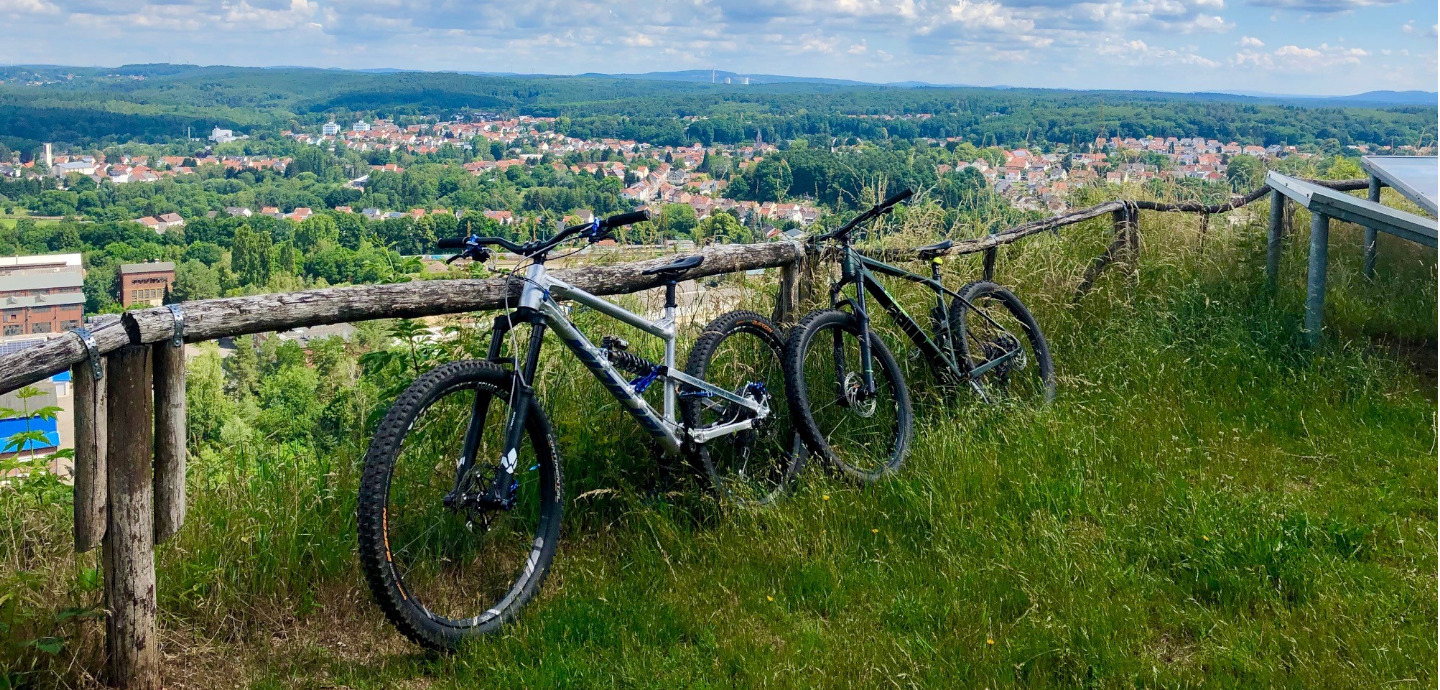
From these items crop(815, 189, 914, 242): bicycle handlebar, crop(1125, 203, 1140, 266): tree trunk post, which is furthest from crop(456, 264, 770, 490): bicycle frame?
crop(1125, 203, 1140, 266): tree trunk post

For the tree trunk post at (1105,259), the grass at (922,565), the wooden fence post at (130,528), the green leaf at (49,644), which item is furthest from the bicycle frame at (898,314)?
the green leaf at (49,644)

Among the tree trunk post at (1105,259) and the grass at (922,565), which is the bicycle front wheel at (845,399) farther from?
the tree trunk post at (1105,259)

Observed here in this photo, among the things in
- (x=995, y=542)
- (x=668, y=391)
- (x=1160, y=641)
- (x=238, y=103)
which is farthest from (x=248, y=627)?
(x=238, y=103)

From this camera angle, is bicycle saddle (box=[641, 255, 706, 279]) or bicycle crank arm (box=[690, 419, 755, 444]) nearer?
bicycle crank arm (box=[690, 419, 755, 444])

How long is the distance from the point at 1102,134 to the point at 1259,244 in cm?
370

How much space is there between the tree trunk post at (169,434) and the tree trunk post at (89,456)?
0.15 meters

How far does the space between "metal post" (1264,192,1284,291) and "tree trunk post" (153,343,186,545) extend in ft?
20.3

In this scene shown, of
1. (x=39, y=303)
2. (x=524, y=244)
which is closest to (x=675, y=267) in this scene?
(x=524, y=244)

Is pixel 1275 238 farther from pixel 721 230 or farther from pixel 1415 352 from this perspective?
pixel 721 230

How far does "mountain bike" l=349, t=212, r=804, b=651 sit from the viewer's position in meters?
2.93

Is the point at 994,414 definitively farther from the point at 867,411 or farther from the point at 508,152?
the point at 508,152

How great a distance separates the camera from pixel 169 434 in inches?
110

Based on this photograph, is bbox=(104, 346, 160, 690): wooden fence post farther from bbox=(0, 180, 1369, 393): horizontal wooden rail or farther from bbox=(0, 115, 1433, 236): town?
bbox=(0, 115, 1433, 236): town

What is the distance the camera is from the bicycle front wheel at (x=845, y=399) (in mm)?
4156
